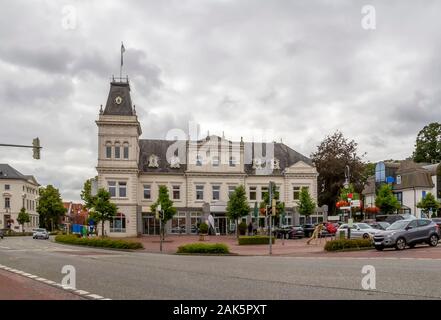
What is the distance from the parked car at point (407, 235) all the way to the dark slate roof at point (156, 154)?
146ft

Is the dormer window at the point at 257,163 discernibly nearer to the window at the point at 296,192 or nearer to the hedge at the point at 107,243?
the window at the point at 296,192

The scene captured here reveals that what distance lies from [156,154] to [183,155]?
3.62m

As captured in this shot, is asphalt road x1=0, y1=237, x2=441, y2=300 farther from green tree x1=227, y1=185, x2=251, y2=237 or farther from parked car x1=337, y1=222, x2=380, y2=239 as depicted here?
green tree x1=227, y1=185, x2=251, y2=237

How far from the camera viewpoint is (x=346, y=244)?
3084cm

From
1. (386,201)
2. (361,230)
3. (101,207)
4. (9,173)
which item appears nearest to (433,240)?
(361,230)

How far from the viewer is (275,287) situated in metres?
13.0

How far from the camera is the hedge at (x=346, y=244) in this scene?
30.5 m

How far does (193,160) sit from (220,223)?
8.87 metres

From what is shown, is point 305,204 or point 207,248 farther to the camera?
point 305,204

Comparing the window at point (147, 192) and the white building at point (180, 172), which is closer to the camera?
A: the white building at point (180, 172)

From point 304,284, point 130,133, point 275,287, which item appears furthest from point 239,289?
point 130,133

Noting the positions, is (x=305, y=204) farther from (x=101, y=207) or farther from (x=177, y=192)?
(x=101, y=207)

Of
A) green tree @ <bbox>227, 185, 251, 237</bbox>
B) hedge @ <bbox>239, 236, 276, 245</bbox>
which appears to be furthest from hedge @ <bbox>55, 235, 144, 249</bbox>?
green tree @ <bbox>227, 185, 251, 237</bbox>

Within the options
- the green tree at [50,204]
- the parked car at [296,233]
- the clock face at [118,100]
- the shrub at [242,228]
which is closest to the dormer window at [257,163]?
the shrub at [242,228]
